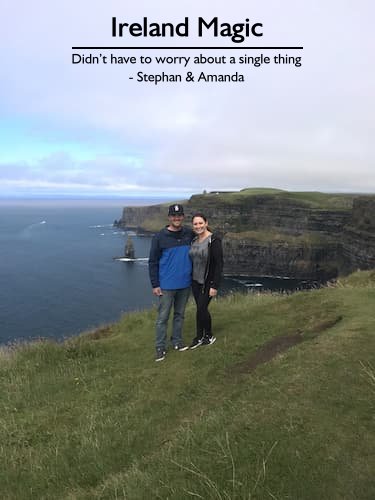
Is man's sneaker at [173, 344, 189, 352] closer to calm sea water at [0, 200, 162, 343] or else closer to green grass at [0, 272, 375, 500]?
green grass at [0, 272, 375, 500]

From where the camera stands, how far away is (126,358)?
33.5 feet

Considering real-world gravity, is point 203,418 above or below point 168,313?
below

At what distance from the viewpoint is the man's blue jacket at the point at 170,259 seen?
897 cm

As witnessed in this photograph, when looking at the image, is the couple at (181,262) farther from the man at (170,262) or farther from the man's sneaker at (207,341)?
the man's sneaker at (207,341)

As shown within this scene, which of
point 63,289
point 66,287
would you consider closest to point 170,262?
point 63,289

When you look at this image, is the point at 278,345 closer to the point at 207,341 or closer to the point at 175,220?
the point at 207,341

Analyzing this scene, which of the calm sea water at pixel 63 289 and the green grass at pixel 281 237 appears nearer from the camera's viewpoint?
the calm sea water at pixel 63 289

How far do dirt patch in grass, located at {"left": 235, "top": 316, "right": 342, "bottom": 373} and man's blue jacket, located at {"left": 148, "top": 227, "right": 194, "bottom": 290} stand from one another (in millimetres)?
2215

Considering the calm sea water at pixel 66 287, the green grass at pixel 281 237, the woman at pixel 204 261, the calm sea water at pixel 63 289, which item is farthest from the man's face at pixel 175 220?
the green grass at pixel 281 237

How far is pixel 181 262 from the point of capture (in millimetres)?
9086

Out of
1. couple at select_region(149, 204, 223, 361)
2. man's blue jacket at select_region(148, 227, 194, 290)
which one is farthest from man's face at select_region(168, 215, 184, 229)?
man's blue jacket at select_region(148, 227, 194, 290)

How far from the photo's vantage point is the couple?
8.98m

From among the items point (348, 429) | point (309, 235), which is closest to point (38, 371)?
point (348, 429)

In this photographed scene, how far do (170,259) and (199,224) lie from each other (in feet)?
3.36
